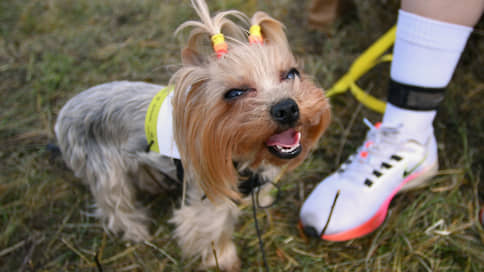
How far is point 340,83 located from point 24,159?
240cm

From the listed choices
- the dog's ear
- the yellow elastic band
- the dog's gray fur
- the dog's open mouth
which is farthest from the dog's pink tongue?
the dog's gray fur

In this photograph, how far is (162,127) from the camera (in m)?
1.43

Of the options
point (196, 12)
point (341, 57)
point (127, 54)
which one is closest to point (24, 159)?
point (127, 54)

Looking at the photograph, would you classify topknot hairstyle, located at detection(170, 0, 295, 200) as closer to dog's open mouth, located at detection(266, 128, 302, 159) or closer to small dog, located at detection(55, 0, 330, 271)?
small dog, located at detection(55, 0, 330, 271)

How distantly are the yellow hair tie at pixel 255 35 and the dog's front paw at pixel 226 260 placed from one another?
1.06 metres

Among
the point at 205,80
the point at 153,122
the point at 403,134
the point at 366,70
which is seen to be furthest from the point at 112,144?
the point at 366,70

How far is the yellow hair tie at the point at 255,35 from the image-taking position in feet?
4.25

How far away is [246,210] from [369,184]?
28.4 inches

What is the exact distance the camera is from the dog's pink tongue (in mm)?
1294

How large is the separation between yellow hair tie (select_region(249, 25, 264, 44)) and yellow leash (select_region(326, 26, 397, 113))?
3.91 feet

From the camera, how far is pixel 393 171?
1.83 m

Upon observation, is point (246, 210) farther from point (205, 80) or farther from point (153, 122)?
point (205, 80)

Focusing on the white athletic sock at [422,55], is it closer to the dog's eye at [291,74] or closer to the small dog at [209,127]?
the small dog at [209,127]

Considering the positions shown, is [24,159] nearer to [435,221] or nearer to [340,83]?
[340,83]
